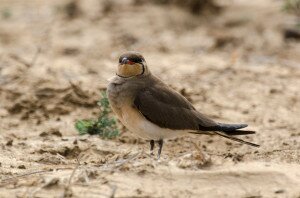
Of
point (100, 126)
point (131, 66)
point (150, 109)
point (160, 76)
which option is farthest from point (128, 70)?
point (160, 76)

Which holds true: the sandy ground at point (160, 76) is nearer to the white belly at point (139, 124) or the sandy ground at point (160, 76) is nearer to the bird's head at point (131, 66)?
the white belly at point (139, 124)

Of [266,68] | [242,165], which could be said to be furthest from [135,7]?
[242,165]

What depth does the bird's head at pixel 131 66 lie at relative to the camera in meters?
5.90

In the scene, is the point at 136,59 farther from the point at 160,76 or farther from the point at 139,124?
the point at 160,76

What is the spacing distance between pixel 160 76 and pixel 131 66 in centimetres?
299

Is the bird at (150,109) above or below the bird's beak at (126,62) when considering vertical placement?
below

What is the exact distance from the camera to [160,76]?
8.89 meters

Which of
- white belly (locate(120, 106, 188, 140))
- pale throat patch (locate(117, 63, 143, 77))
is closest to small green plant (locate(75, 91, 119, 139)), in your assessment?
pale throat patch (locate(117, 63, 143, 77))

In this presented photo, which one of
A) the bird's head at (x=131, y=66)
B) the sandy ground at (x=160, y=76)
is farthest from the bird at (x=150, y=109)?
the sandy ground at (x=160, y=76)

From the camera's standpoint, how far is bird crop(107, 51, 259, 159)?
5.68m

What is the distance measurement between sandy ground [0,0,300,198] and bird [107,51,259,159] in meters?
Result: 0.22

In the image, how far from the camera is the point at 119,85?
229 inches

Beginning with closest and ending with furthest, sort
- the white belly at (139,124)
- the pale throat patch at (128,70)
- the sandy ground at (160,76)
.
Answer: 1. the sandy ground at (160,76)
2. the white belly at (139,124)
3. the pale throat patch at (128,70)

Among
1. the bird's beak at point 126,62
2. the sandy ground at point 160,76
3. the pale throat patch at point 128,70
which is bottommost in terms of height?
the sandy ground at point 160,76
